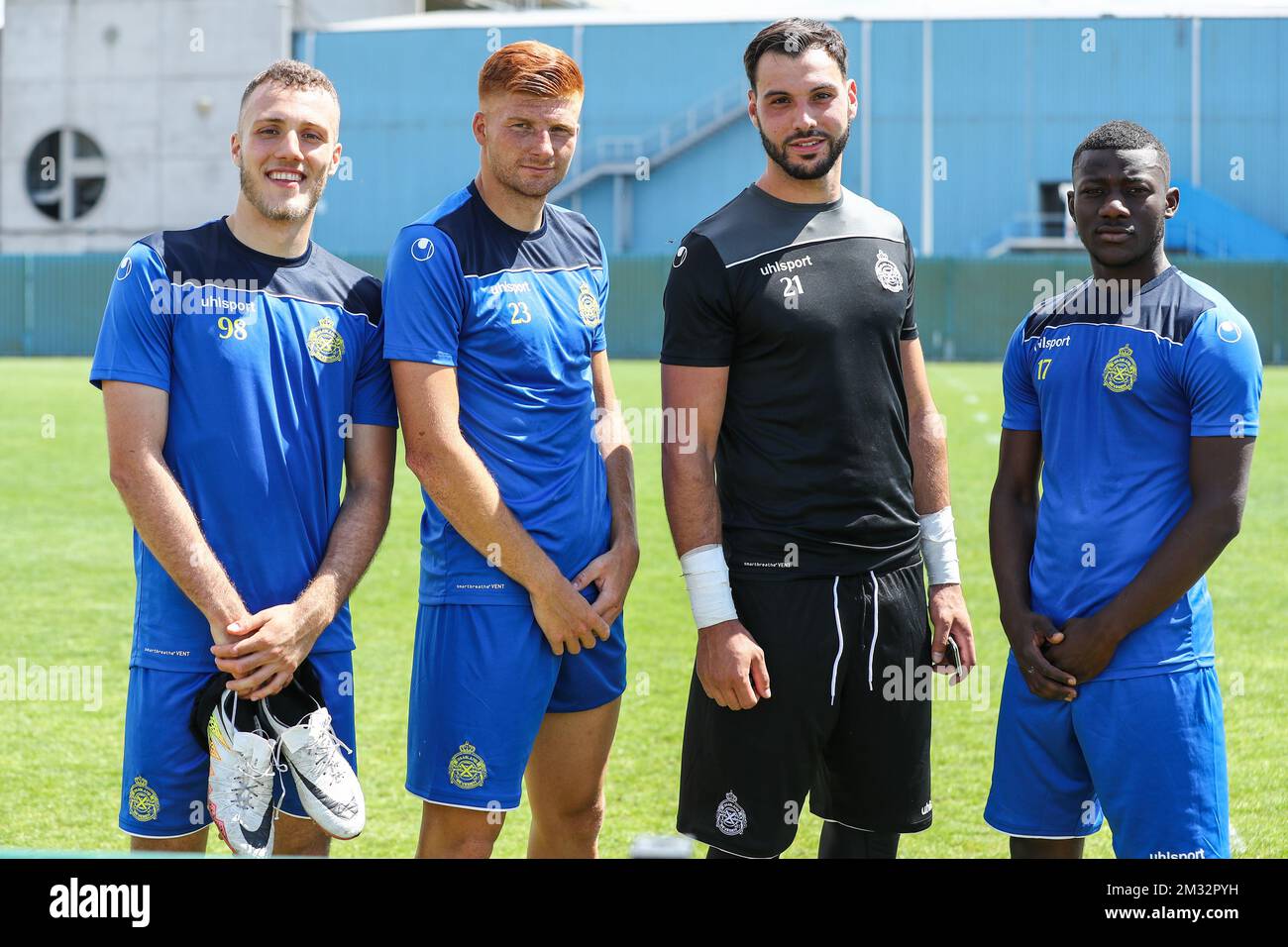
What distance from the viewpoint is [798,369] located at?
3496mm

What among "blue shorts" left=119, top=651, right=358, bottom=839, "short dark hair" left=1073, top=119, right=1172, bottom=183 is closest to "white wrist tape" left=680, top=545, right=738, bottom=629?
"blue shorts" left=119, top=651, right=358, bottom=839

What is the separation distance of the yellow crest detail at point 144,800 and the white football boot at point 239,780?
0.19 metres

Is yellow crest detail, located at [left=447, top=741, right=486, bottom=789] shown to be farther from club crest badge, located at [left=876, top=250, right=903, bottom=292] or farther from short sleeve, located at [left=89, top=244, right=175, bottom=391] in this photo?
club crest badge, located at [left=876, top=250, right=903, bottom=292]

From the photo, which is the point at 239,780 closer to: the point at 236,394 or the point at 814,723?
the point at 236,394

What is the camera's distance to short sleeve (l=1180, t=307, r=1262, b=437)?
321 cm

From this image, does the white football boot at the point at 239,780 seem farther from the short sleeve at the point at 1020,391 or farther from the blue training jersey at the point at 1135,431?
the short sleeve at the point at 1020,391

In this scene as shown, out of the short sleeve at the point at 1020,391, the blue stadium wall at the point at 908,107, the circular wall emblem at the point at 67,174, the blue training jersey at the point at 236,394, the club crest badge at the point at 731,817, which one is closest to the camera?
the blue training jersey at the point at 236,394

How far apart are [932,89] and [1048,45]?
120 inches

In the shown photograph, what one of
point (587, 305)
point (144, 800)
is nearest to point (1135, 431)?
point (587, 305)

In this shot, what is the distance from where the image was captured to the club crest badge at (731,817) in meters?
3.50

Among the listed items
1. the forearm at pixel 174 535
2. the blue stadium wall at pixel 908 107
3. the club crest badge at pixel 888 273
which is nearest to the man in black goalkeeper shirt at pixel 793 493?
the club crest badge at pixel 888 273

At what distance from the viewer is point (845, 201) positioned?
3.69m

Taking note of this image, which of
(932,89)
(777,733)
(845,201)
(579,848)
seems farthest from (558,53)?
(932,89)

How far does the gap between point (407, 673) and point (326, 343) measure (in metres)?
4.24
